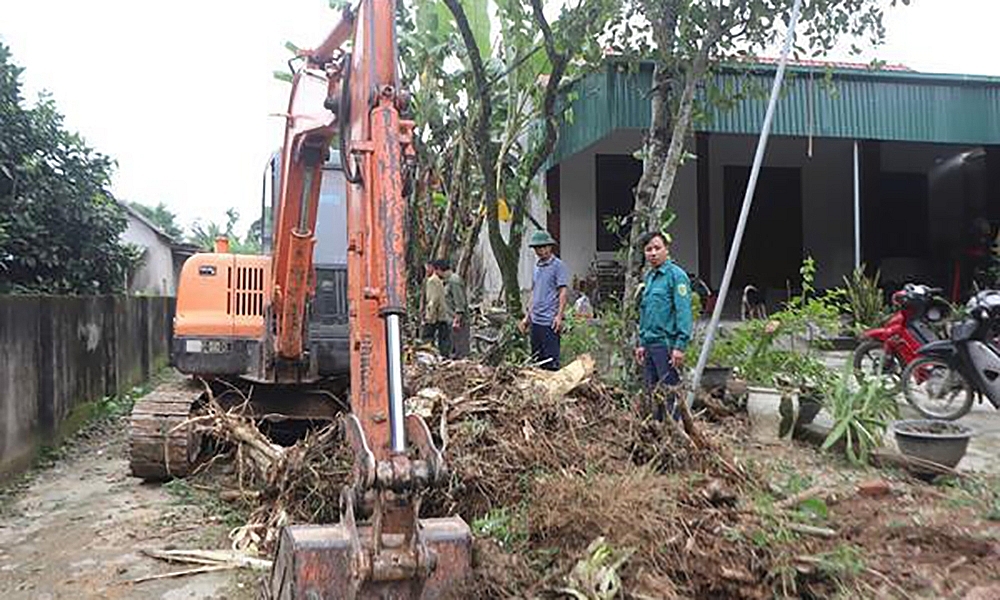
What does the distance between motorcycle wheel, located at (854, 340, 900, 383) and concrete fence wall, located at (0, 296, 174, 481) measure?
7.31 meters

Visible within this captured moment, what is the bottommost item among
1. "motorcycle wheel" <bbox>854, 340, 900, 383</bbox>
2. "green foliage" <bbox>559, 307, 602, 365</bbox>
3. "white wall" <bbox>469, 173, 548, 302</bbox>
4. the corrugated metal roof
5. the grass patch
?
the grass patch

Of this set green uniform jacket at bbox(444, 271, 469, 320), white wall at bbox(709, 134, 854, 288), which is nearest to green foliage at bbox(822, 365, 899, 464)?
green uniform jacket at bbox(444, 271, 469, 320)

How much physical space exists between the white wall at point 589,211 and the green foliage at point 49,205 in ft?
23.3

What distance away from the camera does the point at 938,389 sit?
7551 mm

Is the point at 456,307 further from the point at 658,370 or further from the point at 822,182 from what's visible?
the point at 822,182

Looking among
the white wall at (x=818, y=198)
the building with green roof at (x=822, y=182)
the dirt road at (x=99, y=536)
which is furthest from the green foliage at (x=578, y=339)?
the white wall at (x=818, y=198)

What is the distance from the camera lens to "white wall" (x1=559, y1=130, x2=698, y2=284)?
14.5 metres

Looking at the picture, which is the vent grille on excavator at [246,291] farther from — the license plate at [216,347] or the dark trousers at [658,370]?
the dark trousers at [658,370]

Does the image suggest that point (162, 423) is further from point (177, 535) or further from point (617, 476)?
point (617, 476)

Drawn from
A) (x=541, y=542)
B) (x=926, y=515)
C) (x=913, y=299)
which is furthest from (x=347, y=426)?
(x=913, y=299)

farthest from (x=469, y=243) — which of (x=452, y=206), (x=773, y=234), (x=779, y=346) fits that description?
(x=779, y=346)

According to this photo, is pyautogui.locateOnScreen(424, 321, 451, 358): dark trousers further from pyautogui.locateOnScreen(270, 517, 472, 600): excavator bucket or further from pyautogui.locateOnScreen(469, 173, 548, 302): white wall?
pyautogui.locateOnScreen(270, 517, 472, 600): excavator bucket

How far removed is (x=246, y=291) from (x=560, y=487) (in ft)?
12.7

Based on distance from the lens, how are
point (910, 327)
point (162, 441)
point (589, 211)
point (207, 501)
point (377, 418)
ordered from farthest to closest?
point (589, 211)
point (910, 327)
point (162, 441)
point (207, 501)
point (377, 418)
